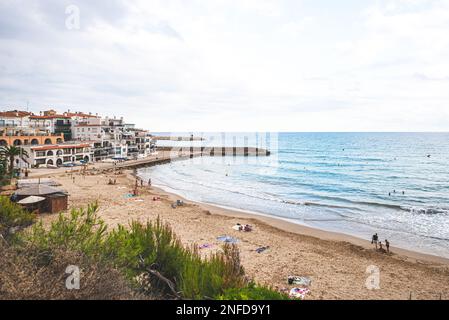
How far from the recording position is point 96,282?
736 centimetres

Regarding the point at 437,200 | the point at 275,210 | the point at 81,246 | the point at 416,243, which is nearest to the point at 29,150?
the point at 275,210

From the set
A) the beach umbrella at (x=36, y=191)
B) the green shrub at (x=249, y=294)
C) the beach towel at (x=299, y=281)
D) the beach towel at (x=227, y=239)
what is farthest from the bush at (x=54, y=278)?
the beach umbrella at (x=36, y=191)

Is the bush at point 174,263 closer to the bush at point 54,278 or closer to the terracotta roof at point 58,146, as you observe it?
the bush at point 54,278

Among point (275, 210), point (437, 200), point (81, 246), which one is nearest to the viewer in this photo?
point (81, 246)

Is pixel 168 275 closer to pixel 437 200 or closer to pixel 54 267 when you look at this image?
pixel 54 267

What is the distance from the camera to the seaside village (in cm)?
2858

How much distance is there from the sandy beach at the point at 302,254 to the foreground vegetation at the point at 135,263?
4.30 meters

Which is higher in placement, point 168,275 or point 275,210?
point 168,275

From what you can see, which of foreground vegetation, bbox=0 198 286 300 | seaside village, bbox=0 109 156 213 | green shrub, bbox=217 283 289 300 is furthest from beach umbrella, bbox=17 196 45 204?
green shrub, bbox=217 283 289 300

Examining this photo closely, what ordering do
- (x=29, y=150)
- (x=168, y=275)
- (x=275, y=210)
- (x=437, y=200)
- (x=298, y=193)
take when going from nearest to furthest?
(x=168, y=275) → (x=275, y=210) → (x=437, y=200) → (x=298, y=193) → (x=29, y=150)

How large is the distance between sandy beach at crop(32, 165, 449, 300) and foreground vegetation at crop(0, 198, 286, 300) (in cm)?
430

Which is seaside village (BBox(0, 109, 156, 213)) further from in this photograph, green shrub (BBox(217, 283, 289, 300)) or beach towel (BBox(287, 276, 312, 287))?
green shrub (BBox(217, 283, 289, 300))

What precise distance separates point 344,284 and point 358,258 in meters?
5.33

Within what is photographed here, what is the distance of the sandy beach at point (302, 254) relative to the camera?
54.9 feet
